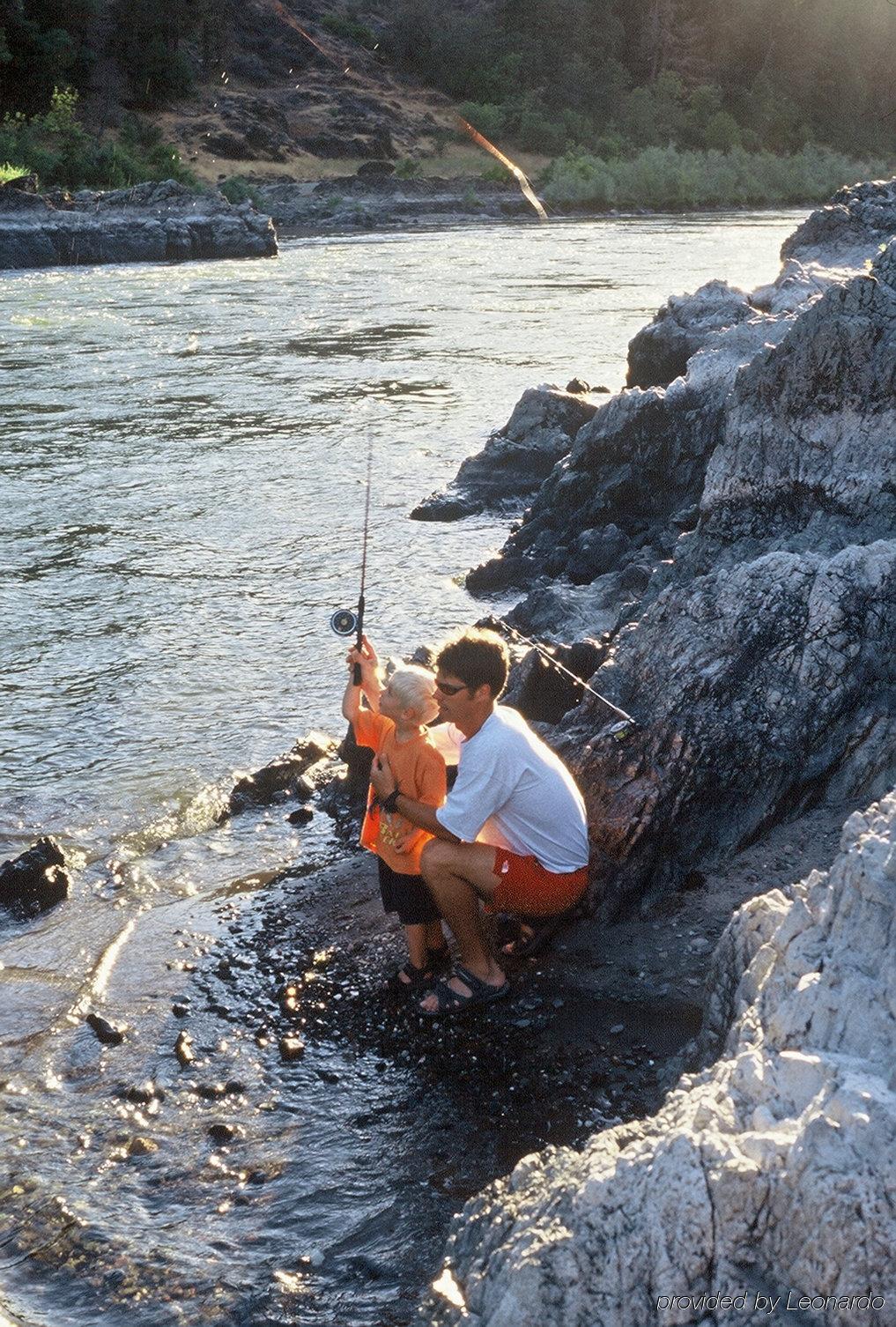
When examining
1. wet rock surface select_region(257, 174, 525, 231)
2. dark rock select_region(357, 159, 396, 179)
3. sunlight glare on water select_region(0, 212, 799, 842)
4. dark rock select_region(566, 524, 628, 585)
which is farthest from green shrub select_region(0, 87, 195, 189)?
dark rock select_region(566, 524, 628, 585)

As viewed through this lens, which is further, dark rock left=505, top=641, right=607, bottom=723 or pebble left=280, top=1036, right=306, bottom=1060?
dark rock left=505, top=641, right=607, bottom=723

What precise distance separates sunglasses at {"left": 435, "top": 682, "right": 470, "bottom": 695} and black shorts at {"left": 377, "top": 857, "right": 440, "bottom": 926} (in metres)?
0.72

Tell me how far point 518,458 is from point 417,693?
364 inches

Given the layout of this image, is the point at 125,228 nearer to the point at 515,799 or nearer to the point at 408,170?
the point at 408,170

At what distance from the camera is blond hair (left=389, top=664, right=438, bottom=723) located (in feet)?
16.3

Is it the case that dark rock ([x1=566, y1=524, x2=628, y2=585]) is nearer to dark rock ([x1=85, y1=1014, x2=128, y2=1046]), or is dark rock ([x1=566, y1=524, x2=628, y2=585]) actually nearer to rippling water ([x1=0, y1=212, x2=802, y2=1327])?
rippling water ([x1=0, y1=212, x2=802, y2=1327])

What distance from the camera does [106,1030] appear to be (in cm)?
508

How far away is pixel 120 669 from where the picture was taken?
9203mm

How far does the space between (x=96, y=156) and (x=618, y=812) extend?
151ft

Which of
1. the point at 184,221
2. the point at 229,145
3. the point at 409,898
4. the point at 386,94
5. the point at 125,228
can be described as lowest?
the point at 409,898

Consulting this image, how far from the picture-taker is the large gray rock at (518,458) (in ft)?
43.8

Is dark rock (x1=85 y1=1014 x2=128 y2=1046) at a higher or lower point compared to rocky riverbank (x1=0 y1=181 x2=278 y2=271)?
lower

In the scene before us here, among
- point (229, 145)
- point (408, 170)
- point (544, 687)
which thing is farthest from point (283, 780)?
point (229, 145)

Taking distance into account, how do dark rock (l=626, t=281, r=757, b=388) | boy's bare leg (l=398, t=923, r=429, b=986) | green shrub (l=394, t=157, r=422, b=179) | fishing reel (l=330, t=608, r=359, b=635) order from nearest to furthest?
boy's bare leg (l=398, t=923, r=429, b=986)
fishing reel (l=330, t=608, r=359, b=635)
dark rock (l=626, t=281, r=757, b=388)
green shrub (l=394, t=157, r=422, b=179)
